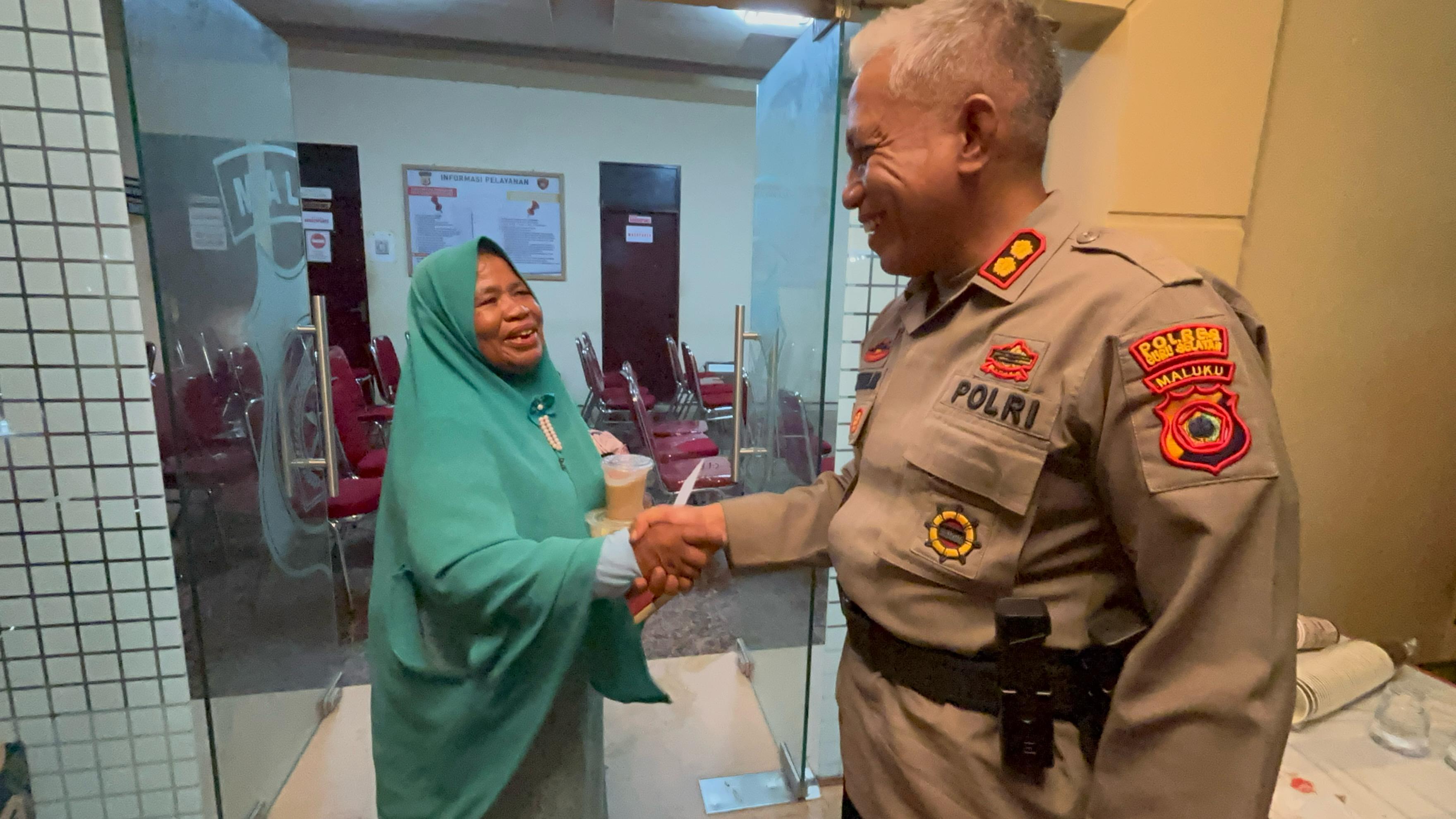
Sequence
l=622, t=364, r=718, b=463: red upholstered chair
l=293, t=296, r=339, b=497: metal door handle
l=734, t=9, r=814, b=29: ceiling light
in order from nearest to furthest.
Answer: l=293, t=296, r=339, b=497: metal door handle < l=622, t=364, r=718, b=463: red upholstered chair < l=734, t=9, r=814, b=29: ceiling light

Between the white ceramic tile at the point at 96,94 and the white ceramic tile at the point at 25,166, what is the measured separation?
0.41ft

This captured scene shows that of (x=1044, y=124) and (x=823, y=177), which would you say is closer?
Result: (x=1044, y=124)

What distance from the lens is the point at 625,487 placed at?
1.29 meters

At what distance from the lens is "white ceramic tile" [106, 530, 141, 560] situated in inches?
56.1

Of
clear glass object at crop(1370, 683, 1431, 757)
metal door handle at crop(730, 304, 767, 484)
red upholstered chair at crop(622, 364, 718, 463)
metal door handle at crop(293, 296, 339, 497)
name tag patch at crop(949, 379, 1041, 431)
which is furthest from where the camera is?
red upholstered chair at crop(622, 364, 718, 463)

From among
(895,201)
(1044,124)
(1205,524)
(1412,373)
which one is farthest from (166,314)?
(1412,373)

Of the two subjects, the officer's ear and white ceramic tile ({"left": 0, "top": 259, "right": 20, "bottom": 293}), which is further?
white ceramic tile ({"left": 0, "top": 259, "right": 20, "bottom": 293})

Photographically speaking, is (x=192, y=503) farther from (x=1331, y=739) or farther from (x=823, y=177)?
(x=1331, y=739)

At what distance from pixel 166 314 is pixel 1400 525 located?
2.91 m

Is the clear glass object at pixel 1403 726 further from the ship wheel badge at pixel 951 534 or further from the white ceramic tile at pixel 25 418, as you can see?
the white ceramic tile at pixel 25 418

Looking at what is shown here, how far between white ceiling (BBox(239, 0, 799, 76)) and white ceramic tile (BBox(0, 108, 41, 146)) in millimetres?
3194

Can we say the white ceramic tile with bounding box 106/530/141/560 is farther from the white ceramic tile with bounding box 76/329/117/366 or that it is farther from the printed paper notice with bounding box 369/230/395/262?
the printed paper notice with bounding box 369/230/395/262

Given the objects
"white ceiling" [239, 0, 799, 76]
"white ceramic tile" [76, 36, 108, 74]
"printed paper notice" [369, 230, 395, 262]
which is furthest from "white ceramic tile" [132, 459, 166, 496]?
"printed paper notice" [369, 230, 395, 262]

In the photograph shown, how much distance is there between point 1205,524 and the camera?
62 cm
